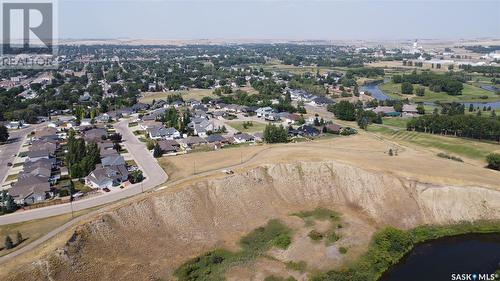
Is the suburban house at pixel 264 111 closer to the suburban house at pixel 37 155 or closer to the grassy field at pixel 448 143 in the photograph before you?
the grassy field at pixel 448 143

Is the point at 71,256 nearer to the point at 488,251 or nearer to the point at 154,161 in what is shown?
the point at 154,161

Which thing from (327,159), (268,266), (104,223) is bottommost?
(268,266)

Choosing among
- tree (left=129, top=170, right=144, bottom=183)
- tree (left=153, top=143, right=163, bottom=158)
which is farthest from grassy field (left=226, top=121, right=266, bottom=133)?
tree (left=129, top=170, right=144, bottom=183)

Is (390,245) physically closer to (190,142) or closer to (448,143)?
(448,143)

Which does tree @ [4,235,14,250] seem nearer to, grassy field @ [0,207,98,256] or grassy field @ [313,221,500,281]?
grassy field @ [0,207,98,256]

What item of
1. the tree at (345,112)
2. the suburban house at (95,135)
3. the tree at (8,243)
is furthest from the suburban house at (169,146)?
the tree at (345,112)

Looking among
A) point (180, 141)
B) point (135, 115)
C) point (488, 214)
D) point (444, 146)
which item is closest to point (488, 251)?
point (488, 214)

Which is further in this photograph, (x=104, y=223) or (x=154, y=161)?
(x=154, y=161)
